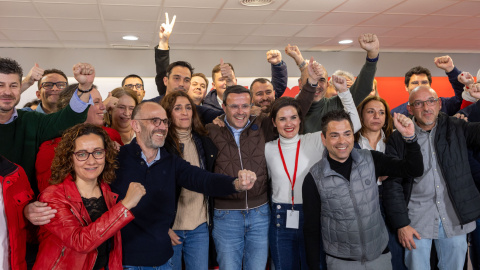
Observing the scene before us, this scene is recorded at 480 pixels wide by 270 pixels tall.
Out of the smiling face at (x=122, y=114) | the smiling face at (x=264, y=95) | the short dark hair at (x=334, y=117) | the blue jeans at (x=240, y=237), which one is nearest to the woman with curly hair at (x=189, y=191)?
the blue jeans at (x=240, y=237)

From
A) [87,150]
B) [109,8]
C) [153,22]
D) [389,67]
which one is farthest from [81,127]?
[389,67]

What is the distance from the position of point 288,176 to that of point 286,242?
1.52ft

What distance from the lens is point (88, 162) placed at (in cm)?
218

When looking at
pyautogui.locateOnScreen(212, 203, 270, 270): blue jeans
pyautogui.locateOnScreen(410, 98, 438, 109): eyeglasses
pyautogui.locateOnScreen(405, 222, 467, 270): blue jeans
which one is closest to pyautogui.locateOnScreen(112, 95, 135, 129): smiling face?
pyautogui.locateOnScreen(212, 203, 270, 270): blue jeans

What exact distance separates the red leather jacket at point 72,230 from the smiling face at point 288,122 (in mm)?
1326

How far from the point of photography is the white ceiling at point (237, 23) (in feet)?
18.7

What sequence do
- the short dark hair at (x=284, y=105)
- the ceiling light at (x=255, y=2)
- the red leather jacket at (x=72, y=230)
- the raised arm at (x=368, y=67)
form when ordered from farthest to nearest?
the ceiling light at (x=255, y=2)
the raised arm at (x=368, y=67)
the short dark hair at (x=284, y=105)
the red leather jacket at (x=72, y=230)

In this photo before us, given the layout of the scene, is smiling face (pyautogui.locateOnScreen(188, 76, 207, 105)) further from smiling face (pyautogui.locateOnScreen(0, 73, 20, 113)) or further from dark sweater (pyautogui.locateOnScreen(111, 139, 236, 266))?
smiling face (pyautogui.locateOnScreen(0, 73, 20, 113))

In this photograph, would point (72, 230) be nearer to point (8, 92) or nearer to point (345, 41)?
point (8, 92)

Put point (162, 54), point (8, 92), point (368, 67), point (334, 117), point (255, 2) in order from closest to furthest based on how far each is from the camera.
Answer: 1. point (8, 92)
2. point (334, 117)
3. point (368, 67)
4. point (162, 54)
5. point (255, 2)

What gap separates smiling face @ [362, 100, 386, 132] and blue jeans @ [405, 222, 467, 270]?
33.8 inches

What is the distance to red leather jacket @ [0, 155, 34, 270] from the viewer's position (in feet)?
6.79

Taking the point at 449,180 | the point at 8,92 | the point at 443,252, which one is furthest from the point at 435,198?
the point at 8,92

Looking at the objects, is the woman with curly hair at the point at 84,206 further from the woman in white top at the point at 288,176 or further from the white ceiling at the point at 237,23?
the white ceiling at the point at 237,23
